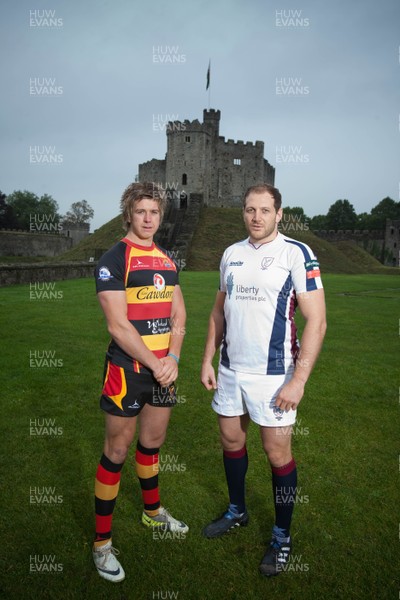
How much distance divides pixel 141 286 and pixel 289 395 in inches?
54.1

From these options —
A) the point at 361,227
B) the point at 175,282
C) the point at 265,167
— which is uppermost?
the point at 265,167

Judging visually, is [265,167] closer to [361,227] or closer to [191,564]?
[361,227]

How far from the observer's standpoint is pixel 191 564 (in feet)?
10.4

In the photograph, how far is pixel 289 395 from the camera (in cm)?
311

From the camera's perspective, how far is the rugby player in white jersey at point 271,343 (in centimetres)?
317

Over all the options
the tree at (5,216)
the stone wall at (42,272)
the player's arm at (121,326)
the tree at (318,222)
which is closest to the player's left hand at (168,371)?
the player's arm at (121,326)

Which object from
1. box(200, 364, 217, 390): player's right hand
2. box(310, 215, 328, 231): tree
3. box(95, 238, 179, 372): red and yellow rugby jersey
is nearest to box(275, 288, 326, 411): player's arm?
box(200, 364, 217, 390): player's right hand

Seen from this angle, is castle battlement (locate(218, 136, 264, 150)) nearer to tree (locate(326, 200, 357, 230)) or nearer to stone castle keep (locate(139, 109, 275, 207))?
stone castle keep (locate(139, 109, 275, 207))

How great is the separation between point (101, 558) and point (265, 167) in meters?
67.5

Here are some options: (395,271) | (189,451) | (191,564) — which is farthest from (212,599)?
(395,271)

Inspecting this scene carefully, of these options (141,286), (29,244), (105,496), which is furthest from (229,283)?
(29,244)

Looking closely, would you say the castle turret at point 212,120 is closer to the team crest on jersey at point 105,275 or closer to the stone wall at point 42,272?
the stone wall at point 42,272

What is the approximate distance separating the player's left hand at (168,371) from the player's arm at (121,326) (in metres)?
0.20

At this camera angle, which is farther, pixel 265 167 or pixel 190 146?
pixel 265 167
